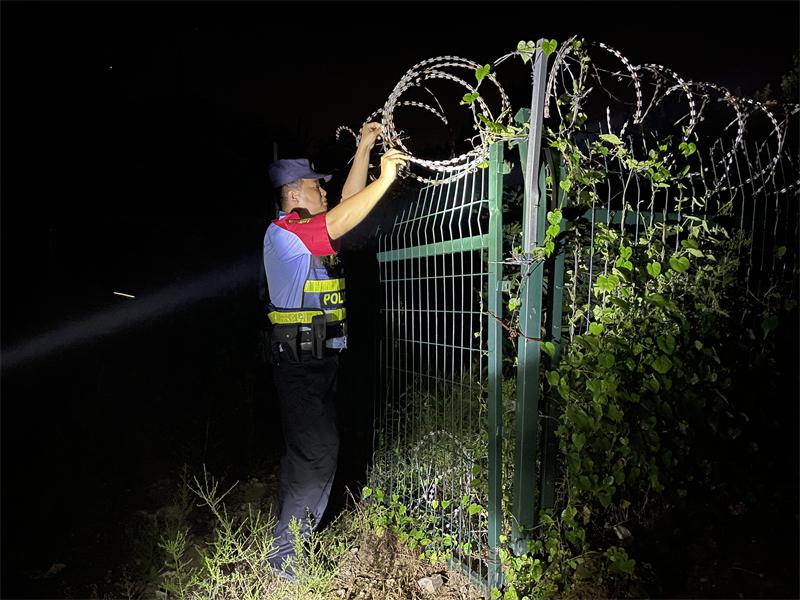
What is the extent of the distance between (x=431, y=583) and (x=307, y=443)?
3.22ft

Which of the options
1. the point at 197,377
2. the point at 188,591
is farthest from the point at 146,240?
the point at 188,591

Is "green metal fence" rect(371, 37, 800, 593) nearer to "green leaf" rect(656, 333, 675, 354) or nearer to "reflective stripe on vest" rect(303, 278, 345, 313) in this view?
"green leaf" rect(656, 333, 675, 354)

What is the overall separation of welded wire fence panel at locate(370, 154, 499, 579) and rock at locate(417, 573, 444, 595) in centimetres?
14

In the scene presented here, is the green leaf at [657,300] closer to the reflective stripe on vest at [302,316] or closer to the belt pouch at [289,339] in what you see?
the reflective stripe on vest at [302,316]

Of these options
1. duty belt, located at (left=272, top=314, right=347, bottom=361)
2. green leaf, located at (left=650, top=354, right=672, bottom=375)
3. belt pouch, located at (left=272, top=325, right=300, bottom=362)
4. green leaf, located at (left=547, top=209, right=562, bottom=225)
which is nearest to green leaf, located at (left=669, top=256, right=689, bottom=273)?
green leaf, located at (left=650, top=354, right=672, bottom=375)

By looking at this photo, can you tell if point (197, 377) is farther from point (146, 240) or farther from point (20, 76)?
point (20, 76)

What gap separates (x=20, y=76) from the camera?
190 inches

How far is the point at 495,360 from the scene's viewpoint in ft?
8.39

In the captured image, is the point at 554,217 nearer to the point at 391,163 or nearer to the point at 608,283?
the point at 608,283

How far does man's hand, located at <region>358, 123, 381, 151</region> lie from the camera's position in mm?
3242

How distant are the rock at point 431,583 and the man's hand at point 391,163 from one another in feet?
6.71

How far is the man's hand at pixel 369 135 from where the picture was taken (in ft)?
10.6

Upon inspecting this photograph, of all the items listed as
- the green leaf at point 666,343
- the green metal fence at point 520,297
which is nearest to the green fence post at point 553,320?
the green metal fence at point 520,297

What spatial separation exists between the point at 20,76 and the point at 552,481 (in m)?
5.19
